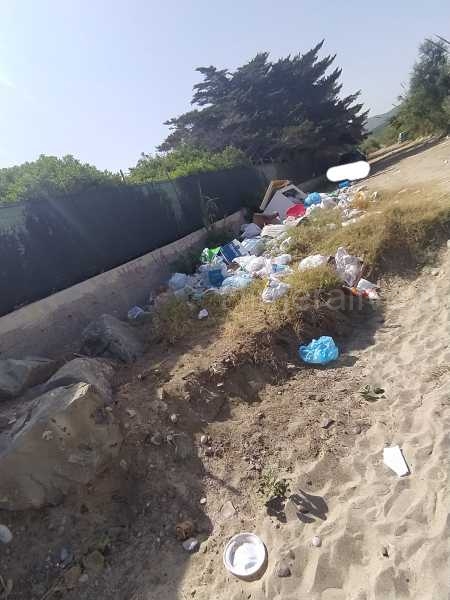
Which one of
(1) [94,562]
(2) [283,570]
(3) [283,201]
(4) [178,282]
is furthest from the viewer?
(3) [283,201]

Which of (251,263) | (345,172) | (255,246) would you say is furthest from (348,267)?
(345,172)

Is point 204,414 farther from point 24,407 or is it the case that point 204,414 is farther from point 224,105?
point 224,105

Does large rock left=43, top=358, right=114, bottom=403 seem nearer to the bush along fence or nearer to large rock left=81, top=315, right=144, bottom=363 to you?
large rock left=81, top=315, right=144, bottom=363

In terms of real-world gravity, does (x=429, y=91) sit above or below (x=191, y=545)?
above

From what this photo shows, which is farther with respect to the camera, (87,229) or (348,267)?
(87,229)

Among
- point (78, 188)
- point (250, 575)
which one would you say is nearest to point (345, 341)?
point (250, 575)

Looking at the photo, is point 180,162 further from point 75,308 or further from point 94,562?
point 94,562

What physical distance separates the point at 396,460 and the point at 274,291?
2302mm

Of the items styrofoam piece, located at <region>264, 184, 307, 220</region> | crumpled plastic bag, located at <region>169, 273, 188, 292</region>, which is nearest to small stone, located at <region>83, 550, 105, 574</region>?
crumpled plastic bag, located at <region>169, 273, 188, 292</region>

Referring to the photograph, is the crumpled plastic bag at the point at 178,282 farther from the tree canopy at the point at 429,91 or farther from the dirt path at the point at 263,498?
the tree canopy at the point at 429,91

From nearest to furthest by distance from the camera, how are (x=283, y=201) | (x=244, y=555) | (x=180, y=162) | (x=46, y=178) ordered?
(x=244, y=555)
(x=46, y=178)
(x=283, y=201)
(x=180, y=162)

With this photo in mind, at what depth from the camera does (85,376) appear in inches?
119

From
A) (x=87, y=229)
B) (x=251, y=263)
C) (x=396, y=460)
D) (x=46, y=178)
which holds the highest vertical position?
(x=46, y=178)

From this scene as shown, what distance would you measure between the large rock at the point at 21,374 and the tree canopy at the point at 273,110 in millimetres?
13711
